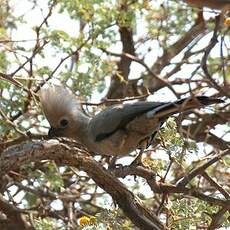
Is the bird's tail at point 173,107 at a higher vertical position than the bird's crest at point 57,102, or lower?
lower

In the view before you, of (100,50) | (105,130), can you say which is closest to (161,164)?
(105,130)

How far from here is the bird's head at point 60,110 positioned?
3785 millimetres

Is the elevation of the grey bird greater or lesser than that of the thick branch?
greater

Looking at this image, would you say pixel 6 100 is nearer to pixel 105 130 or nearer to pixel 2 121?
pixel 2 121

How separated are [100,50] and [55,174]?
114 centimetres

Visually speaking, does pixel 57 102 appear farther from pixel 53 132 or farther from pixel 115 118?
pixel 115 118

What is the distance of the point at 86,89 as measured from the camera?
451 cm

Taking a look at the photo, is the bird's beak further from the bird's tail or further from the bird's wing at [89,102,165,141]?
the bird's tail

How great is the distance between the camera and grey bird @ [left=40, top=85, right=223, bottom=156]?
12.4ft

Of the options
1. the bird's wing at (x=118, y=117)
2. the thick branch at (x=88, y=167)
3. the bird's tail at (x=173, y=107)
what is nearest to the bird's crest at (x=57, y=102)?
the bird's wing at (x=118, y=117)

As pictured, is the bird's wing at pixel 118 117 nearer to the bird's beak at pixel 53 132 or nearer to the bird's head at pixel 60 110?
the bird's head at pixel 60 110

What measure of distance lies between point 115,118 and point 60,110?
431 millimetres

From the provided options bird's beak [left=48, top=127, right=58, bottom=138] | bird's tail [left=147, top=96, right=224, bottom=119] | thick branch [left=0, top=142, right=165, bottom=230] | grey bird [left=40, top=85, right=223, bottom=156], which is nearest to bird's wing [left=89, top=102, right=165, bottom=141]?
grey bird [left=40, top=85, right=223, bottom=156]

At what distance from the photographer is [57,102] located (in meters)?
3.88
